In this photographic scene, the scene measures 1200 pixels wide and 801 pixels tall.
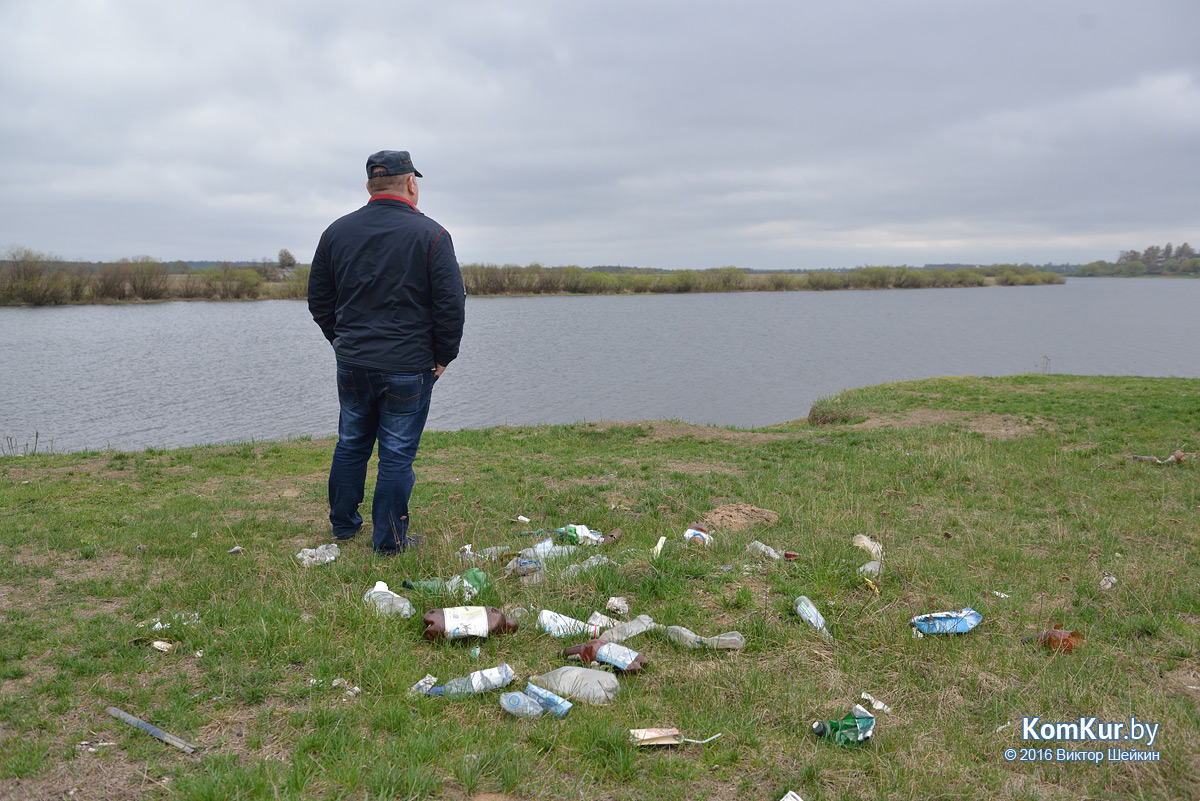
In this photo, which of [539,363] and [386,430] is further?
[539,363]

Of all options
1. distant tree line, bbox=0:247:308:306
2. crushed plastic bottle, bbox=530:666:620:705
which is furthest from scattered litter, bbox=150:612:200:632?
distant tree line, bbox=0:247:308:306

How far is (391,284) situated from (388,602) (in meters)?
1.99

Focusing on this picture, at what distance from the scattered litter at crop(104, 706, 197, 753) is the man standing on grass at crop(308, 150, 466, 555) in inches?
79.5

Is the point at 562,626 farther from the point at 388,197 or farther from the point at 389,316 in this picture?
the point at 388,197

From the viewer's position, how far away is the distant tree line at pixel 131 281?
186ft

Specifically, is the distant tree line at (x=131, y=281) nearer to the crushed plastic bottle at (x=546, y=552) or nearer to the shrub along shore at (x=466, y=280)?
the shrub along shore at (x=466, y=280)

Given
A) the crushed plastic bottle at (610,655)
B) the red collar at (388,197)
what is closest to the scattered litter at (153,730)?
the crushed plastic bottle at (610,655)

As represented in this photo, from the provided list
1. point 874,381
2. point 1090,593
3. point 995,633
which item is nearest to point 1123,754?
point 995,633

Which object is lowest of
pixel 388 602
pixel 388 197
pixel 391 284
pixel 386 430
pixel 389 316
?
pixel 388 602

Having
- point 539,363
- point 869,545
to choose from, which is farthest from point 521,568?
point 539,363

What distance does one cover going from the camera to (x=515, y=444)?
11086mm

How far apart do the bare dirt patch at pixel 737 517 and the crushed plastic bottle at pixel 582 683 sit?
2.79 m

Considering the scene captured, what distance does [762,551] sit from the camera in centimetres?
501

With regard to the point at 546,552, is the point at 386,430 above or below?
above
